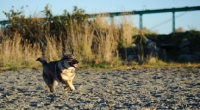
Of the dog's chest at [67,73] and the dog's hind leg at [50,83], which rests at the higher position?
the dog's chest at [67,73]

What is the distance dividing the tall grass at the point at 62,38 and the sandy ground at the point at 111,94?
4.56 meters

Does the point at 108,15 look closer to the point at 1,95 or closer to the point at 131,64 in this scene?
the point at 131,64

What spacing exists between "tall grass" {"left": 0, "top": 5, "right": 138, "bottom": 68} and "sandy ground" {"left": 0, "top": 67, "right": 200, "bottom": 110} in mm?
4564


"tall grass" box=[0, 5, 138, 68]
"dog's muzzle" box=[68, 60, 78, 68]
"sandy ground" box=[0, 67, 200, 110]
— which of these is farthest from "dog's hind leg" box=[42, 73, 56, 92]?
"tall grass" box=[0, 5, 138, 68]

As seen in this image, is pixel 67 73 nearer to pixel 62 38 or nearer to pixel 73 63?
pixel 73 63

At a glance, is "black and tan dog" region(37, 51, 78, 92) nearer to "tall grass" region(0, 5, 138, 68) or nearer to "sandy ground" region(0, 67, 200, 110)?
"sandy ground" region(0, 67, 200, 110)

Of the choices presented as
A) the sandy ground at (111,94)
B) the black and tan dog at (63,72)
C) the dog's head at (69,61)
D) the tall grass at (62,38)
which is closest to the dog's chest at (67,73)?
the black and tan dog at (63,72)

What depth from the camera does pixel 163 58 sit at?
15.4 m

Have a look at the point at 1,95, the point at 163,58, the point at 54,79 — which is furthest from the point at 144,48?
the point at 1,95

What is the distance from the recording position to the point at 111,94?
7.00 metres

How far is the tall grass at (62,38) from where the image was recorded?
568 inches

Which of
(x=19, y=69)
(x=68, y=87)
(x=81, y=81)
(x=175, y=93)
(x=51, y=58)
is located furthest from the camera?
(x=51, y=58)

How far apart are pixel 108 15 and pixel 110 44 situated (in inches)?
101

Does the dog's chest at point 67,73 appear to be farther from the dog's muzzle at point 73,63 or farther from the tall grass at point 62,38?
the tall grass at point 62,38
